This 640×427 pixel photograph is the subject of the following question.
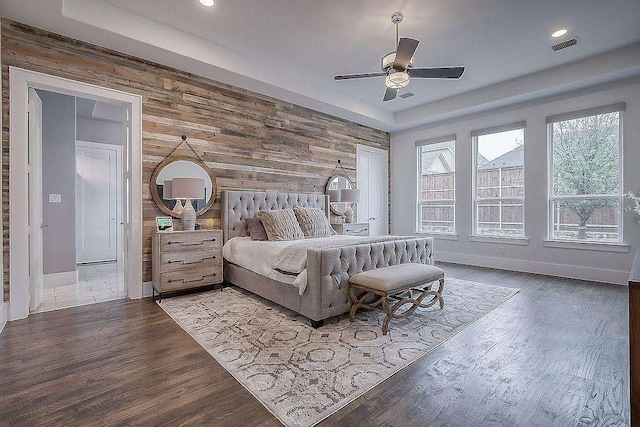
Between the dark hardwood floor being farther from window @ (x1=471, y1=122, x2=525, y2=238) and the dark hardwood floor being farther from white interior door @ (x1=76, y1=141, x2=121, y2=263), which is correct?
white interior door @ (x1=76, y1=141, x2=121, y2=263)

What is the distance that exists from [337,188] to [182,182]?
10.2 feet

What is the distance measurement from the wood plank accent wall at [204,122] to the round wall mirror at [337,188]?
158 millimetres

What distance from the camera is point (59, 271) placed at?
4742 millimetres

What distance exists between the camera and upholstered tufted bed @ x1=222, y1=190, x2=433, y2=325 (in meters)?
2.88

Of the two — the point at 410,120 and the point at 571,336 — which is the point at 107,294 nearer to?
the point at 571,336

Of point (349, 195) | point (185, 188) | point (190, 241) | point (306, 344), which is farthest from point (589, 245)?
point (185, 188)

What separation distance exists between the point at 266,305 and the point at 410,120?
489 cm

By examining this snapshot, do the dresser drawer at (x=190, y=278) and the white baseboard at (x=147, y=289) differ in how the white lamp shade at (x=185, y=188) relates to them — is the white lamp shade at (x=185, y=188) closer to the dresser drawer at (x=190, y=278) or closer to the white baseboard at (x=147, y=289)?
the dresser drawer at (x=190, y=278)

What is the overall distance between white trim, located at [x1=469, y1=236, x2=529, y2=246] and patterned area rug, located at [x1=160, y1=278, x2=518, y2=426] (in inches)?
84.6

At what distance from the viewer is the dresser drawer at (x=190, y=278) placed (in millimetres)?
3677

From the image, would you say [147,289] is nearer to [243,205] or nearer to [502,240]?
[243,205]

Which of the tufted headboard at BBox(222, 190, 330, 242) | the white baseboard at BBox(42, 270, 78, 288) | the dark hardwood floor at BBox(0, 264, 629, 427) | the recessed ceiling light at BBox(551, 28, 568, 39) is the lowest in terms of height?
the dark hardwood floor at BBox(0, 264, 629, 427)

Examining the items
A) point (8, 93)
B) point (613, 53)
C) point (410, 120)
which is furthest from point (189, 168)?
point (613, 53)

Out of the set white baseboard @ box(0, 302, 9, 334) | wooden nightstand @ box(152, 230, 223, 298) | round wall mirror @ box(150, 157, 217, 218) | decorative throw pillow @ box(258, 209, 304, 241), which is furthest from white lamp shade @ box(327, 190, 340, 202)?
white baseboard @ box(0, 302, 9, 334)
